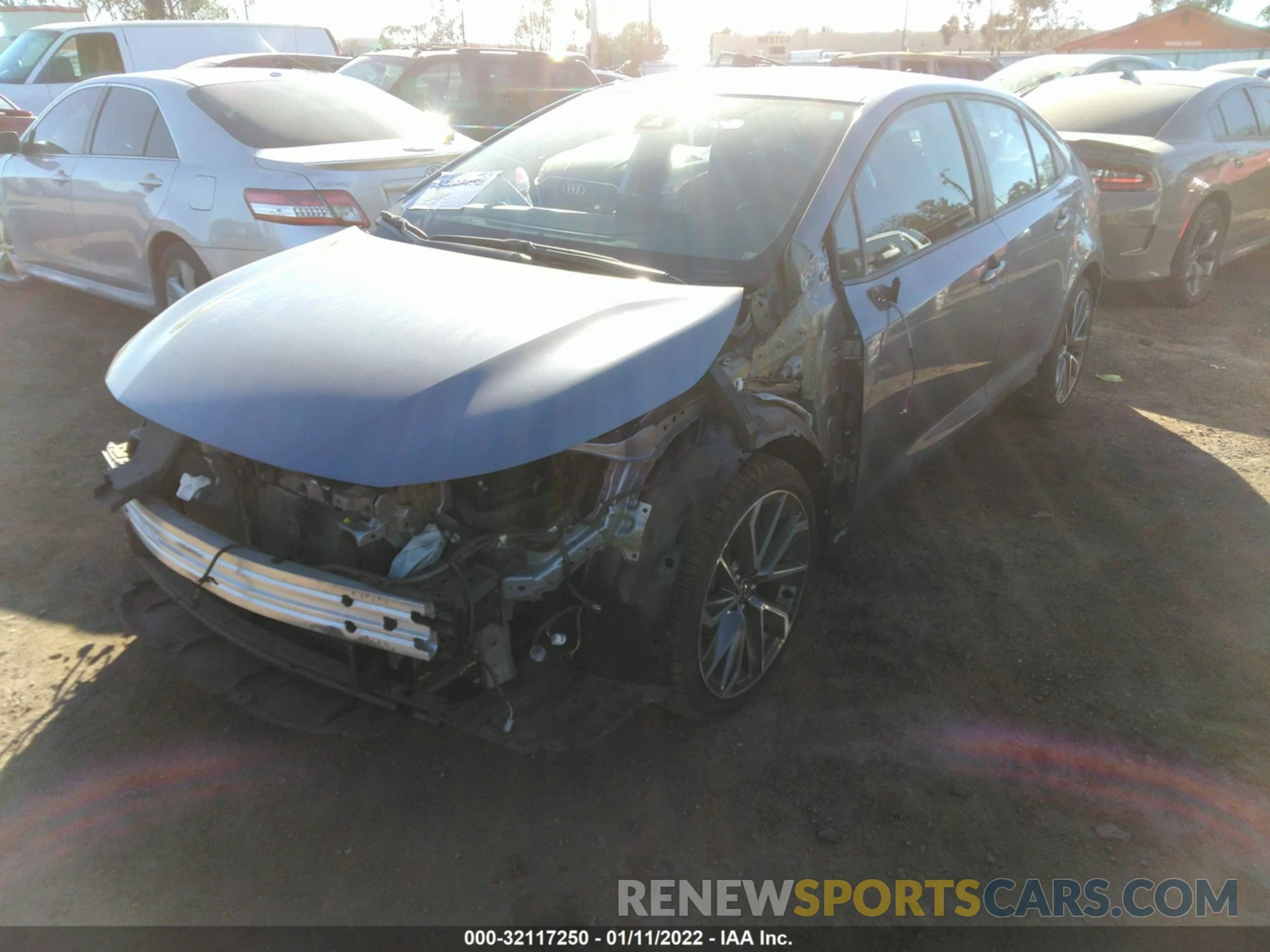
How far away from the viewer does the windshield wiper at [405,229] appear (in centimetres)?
353

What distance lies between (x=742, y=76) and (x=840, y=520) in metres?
1.92

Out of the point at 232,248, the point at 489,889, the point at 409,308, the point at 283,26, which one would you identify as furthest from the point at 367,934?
the point at 283,26

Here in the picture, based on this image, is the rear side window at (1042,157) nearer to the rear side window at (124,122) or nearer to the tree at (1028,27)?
the rear side window at (124,122)

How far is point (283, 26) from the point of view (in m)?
13.2

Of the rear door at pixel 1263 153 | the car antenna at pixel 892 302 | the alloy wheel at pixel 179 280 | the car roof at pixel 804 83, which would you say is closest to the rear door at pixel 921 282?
the car antenna at pixel 892 302

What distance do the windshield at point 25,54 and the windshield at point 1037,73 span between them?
37.4 feet

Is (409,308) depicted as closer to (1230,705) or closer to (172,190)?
(1230,705)

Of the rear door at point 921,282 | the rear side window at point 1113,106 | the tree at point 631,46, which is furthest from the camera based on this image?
the tree at point 631,46

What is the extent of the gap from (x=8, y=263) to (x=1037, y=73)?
1107cm

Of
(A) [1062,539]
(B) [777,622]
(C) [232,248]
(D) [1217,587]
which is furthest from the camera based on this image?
(C) [232,248]

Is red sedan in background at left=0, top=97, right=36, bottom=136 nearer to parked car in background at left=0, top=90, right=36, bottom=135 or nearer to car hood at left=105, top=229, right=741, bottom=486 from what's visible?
parked car in background at left=0, top=90, right=36, bottom=135

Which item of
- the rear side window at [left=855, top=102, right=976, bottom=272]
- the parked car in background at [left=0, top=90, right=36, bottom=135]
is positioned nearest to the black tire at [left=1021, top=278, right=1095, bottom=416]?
the rear side window at [left=855, top=102, right=976, bottom=272]

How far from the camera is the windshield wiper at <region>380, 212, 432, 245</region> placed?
3525 millimetres

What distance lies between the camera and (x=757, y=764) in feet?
9.53
